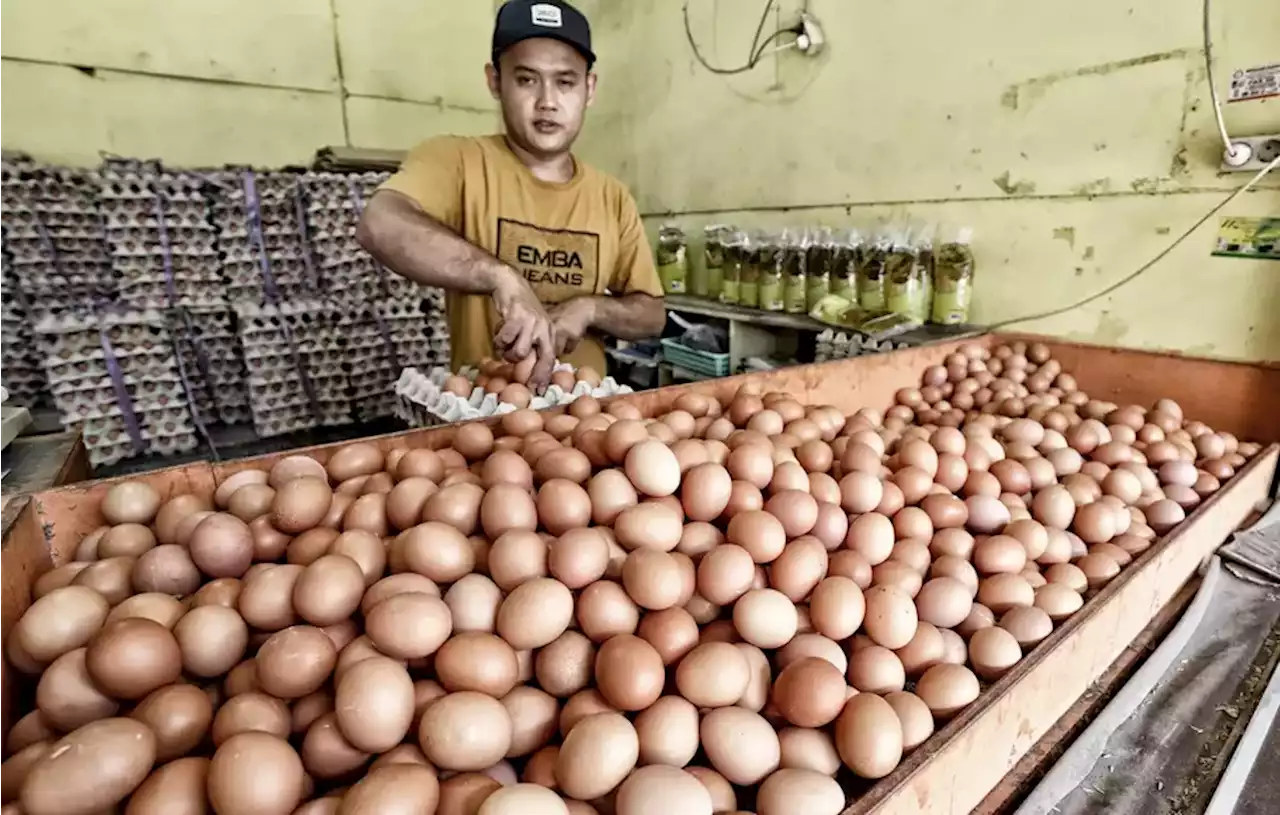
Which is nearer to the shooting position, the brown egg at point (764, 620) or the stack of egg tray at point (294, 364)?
the brown egg at point (764, 620)

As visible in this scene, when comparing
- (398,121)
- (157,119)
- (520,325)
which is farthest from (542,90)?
(398,121)

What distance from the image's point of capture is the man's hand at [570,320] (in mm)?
1920

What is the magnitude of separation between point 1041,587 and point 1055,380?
1555mm

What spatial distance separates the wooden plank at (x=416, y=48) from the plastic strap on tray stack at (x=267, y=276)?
→ 1.40 m

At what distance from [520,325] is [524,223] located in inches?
29.7

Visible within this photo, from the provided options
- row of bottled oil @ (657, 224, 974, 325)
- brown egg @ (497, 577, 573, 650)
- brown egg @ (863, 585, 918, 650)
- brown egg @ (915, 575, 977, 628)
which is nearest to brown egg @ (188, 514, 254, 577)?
brown egg @ (497, 577, 573, 650)

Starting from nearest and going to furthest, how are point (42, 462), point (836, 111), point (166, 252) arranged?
point (42, 462)
point (836, 111)
point (166, 252)

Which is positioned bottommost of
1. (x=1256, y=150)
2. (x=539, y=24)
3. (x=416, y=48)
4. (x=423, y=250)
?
(x=423, y=250)

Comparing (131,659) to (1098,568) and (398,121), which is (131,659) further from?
(398,121)

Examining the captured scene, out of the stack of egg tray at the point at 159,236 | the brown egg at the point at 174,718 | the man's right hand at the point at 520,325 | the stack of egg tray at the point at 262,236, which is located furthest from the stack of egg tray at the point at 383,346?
the brown egg at the point at 174,718

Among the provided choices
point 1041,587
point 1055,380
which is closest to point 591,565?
point 1041,587

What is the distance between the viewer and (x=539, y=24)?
185 cm

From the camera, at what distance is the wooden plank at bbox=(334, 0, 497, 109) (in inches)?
196

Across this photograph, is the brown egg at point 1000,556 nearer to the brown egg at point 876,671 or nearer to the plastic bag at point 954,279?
the brown egg at point 876,671
